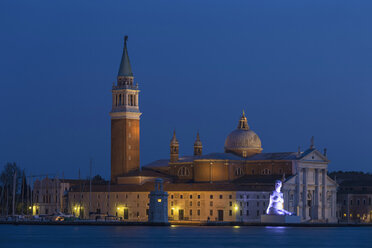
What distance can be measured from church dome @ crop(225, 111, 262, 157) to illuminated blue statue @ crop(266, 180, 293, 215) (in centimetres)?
1513

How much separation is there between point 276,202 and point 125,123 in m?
21.5

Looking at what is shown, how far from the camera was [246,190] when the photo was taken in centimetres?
10756

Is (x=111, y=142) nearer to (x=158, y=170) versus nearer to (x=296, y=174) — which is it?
(x=158, y=170)

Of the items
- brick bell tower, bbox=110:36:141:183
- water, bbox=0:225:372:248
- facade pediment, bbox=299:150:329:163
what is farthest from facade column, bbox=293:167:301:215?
brick bell tower, bbox=110:36:141:183

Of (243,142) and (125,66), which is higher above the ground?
(125,66)

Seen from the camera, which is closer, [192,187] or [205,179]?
→ [192,187]

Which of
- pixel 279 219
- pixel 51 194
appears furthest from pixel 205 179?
pixel 51 194

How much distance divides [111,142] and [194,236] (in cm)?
3622

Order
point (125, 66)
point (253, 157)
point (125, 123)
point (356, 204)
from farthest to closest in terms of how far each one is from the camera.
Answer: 1. point (356, 204)
2. point (253, 157)
3. point (125, 66)
4. point (125, 123)

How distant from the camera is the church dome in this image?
11731 centimetres

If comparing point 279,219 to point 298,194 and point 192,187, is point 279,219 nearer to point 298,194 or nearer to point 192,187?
point 298,194

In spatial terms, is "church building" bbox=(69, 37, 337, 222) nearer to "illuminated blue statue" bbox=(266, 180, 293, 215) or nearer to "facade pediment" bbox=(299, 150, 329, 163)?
"facade pediment" bbox=(299, 150, 329, 163)

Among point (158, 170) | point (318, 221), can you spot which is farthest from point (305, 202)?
point (158, 170)

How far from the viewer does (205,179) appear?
113875mm
